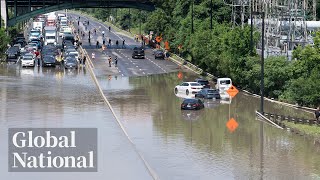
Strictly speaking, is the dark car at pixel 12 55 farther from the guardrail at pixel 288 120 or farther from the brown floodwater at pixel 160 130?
the guardrail at pixel 288 120

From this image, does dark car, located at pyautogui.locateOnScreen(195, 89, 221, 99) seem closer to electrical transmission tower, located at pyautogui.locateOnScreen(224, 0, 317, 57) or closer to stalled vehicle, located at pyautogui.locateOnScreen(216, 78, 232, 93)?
stalled vehicle, located at pyautogui.locateOnScreen(216, 78, 232, 93)

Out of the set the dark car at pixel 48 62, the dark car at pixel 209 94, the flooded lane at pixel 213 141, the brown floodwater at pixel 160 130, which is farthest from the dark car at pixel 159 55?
the dark car at pixel 209 94

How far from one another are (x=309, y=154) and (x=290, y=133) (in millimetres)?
6786

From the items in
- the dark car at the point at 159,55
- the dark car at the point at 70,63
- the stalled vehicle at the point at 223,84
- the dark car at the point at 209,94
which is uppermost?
the dark car at the point at 159,55

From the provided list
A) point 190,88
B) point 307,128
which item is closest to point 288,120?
point 307,128

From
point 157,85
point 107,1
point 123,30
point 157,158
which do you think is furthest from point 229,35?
point 123,30

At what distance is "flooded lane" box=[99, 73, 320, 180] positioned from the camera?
38281 mm

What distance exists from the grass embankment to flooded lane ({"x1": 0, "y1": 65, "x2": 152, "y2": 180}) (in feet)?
34.1

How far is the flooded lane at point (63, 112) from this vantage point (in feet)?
124

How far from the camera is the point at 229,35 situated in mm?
74438

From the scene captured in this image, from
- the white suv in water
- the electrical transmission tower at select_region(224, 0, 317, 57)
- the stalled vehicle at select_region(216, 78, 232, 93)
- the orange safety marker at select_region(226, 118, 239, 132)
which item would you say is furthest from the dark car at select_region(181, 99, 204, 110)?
the electrical transmission tower at select_region(224, 0, 317, 57)

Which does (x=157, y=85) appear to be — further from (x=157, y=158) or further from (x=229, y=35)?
(x=157, y=158)

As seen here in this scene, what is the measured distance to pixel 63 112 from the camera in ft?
186

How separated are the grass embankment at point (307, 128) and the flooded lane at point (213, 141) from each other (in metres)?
0.96
